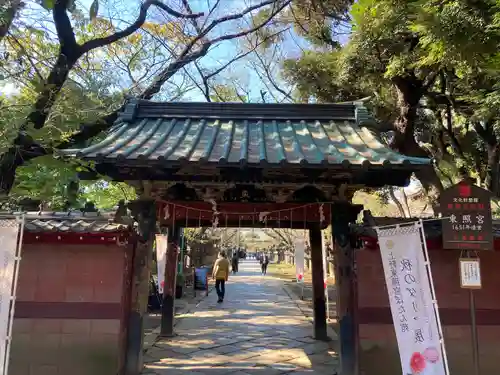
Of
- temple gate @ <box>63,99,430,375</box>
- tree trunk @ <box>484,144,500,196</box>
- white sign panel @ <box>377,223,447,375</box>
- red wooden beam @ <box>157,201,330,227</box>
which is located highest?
tree trunk @ <box>484,144,500,196</box>

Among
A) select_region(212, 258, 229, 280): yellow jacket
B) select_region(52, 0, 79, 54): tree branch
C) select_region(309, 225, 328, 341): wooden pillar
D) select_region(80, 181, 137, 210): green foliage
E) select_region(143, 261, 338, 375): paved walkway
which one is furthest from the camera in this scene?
select_region(212, 258, 229, 280): yellow jacket

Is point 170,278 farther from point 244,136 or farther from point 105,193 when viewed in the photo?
point 105,193

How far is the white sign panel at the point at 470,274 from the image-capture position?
18.1ft

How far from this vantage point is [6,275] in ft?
17.3

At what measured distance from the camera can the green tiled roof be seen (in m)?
5.30

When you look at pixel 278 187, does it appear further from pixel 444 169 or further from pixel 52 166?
pixel 444 169

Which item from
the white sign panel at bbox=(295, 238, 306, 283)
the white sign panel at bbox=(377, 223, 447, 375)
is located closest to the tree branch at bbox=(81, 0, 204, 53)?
the white sign panel at bbox=(377, 223, 447, 375)

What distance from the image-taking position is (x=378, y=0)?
7.72 metres

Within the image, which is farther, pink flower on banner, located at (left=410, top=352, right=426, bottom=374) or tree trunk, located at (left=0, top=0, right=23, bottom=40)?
tree trunk, located at (left=0, top=0, right=23, bottom=40)

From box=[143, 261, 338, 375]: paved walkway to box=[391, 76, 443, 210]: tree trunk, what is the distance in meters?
5.02

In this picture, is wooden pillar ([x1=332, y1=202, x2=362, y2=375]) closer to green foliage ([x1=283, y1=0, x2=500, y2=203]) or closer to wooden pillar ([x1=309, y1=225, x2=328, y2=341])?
green foliage ([x1=283, y1=0, x2=500, y2=203])

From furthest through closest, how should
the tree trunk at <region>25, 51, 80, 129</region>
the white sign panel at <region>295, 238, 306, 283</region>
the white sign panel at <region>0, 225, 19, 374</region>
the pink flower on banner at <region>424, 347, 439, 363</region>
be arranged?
the white sign panel at <region>295, 238, 306, 283</region>, the tree trunk at <region>25, 51, 80, 129</region>, the white sign panel at <region>0, 225, 19, 374</region>, the pink flower on banner at <region>424, 347, 439, 363</region>

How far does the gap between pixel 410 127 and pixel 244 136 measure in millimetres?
6531

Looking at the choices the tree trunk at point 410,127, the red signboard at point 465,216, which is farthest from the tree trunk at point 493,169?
the red signboard at point 465,216
